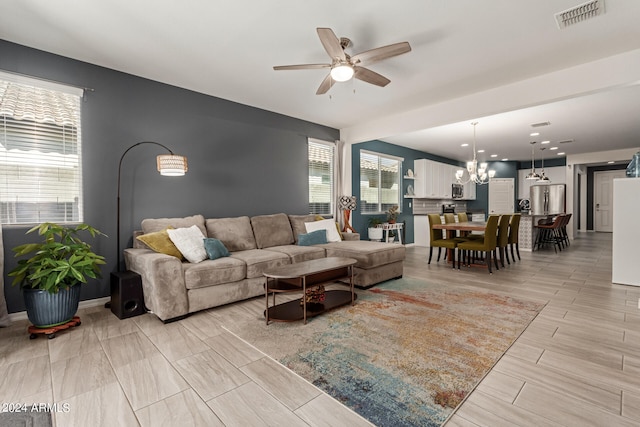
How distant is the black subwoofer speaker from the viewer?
2.98 m

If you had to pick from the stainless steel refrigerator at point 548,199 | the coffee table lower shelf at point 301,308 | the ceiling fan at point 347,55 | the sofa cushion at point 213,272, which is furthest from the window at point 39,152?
the stainless steel refrigerator at point 548,199

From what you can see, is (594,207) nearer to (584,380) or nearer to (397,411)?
(584,380)

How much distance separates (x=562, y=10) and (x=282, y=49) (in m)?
2.49

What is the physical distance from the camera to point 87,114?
3400mm

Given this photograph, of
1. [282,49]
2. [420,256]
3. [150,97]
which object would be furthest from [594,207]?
[150,97]

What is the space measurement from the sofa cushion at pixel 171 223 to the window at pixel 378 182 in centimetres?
384

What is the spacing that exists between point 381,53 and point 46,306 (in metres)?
3.63

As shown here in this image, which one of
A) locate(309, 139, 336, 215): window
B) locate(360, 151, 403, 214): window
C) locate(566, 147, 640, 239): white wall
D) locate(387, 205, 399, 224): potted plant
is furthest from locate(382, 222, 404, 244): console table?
locate(566, 147, 640, 239): white wall

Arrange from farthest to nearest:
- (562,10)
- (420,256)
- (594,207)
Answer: (594,207), (420,256), (562,10)

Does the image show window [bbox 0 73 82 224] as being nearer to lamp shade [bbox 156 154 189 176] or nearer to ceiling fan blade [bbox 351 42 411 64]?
lamp shade [bbox 156 154 189 176]

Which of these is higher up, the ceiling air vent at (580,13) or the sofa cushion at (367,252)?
the ceiling air vent at (580,13)

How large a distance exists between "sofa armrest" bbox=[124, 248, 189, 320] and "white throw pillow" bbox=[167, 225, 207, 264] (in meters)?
0.29

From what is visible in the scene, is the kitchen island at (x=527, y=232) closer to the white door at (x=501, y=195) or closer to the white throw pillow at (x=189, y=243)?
the white door at (x=501, y=195)

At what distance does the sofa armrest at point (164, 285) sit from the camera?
9.37 feet
